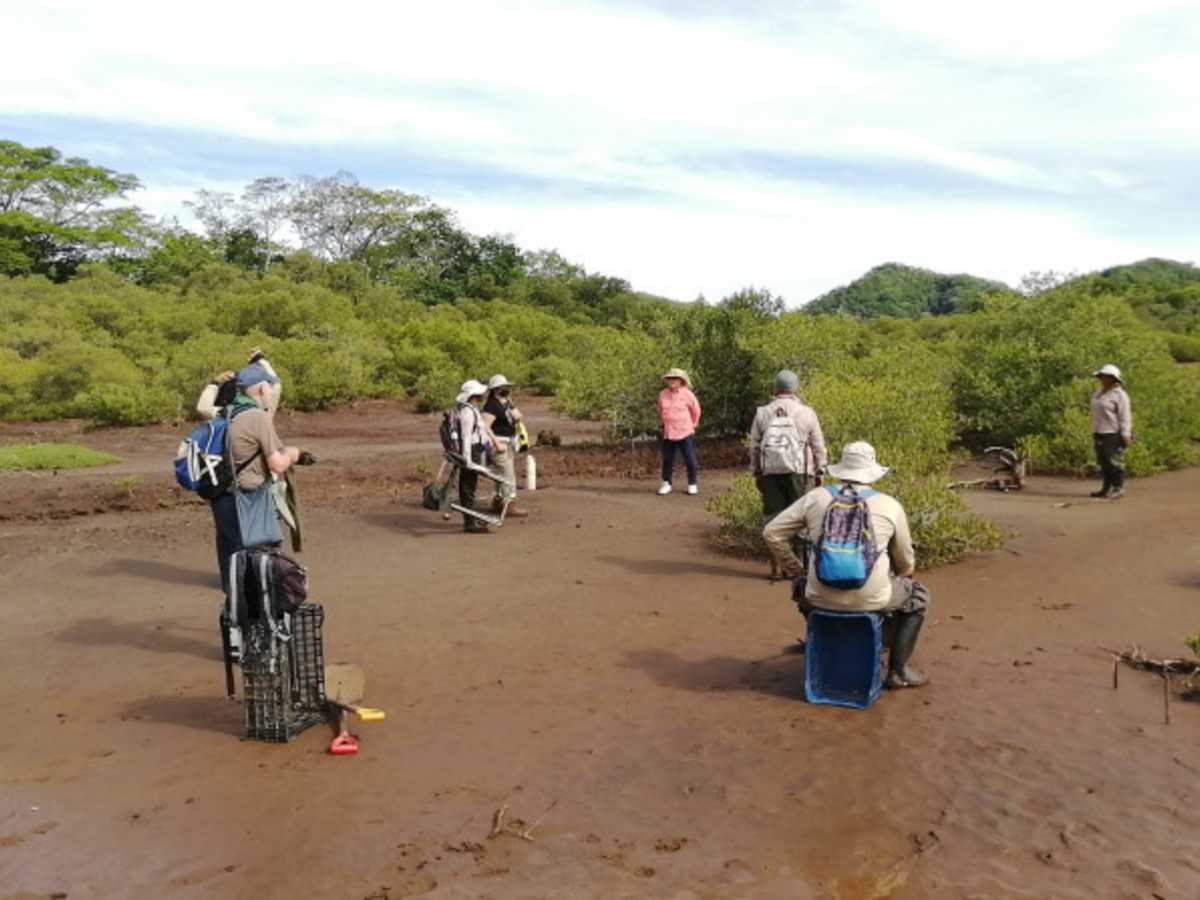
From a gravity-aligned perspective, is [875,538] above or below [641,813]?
above

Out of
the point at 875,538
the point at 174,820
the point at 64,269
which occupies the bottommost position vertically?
the point at 174,820

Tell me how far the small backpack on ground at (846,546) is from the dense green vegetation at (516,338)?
151 inches

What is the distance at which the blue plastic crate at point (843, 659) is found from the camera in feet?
20.5

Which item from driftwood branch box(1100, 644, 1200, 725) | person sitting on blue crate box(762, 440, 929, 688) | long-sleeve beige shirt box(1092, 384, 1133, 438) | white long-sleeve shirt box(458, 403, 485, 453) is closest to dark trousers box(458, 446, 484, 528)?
white long-sleeve shirt box(458, 403, 485, 453)

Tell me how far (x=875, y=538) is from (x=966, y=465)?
1190cm

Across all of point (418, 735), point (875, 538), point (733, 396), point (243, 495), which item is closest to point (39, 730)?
point (243, 495)

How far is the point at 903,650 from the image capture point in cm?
663

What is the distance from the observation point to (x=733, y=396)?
1847 cm

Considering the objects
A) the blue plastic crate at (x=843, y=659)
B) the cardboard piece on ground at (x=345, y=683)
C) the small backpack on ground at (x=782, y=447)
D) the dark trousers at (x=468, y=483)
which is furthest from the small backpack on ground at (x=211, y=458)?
the dark trousers at (x=468, y=483)

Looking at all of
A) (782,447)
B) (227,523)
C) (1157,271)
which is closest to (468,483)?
(782,447)

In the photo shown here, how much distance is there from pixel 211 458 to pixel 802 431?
4.90m

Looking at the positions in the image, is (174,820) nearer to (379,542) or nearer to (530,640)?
(530,640)

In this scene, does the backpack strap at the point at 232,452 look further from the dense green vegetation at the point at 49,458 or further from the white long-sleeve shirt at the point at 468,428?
the dense green vegetation at the point at 49,458

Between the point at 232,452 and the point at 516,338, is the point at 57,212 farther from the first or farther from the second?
the point at 232,452
